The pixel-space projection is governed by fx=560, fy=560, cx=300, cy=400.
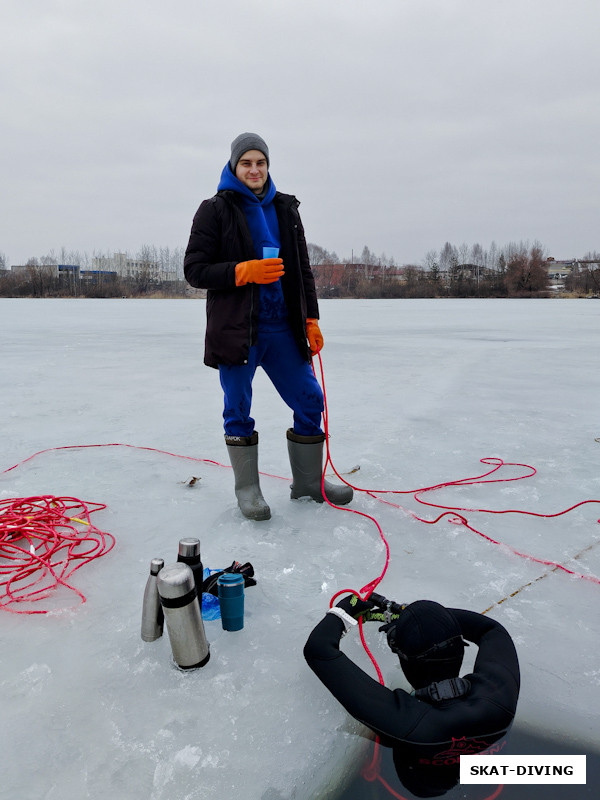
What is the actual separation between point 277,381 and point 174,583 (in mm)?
1229

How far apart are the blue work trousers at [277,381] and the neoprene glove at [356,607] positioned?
3.59 feet

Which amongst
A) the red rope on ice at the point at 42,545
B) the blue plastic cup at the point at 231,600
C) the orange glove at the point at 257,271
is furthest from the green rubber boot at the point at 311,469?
the blue plastic cup at the point at 231,600

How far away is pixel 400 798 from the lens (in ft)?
3.55

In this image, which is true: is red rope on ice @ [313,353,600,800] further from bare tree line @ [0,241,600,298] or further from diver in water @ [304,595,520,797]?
bare tree line @ [0,241,600,298]

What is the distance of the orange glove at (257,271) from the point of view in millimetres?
2092

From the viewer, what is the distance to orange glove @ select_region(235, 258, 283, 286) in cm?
209

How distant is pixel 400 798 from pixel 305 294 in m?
1.84

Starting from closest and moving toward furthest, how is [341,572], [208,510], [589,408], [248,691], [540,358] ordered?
[248,691] → [341,572] → [208,510] → [589,408] → [540,358]

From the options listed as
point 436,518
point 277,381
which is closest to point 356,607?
point 436,518

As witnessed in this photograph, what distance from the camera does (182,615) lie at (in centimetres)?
134

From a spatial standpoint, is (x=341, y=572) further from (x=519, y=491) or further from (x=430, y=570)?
(x=519, y=491)

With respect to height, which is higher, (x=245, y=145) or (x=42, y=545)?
(x=245, y=145)

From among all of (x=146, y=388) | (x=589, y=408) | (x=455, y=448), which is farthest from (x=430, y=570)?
(x=146, y=388)

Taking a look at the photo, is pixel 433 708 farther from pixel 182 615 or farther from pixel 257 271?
pixel 257 271
